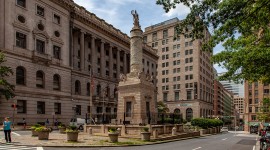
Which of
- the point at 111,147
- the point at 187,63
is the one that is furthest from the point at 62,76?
the point at 187,63

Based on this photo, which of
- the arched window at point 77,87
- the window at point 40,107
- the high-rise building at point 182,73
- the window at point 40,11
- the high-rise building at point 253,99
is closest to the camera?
the window at point 40,107

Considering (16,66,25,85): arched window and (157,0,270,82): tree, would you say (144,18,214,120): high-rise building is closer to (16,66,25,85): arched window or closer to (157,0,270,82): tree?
(16,66,25,85): arched window

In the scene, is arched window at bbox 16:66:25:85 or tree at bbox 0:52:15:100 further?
arched window at bbox 16:66:25:85

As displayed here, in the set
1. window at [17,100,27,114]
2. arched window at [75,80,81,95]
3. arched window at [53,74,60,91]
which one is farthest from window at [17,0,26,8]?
arched window at [75,80,81,95]

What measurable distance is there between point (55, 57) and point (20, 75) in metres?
9.07

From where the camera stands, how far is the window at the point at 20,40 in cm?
4538

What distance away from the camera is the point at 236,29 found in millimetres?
15688

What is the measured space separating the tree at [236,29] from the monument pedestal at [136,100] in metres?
11.9

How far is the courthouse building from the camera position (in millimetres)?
44188

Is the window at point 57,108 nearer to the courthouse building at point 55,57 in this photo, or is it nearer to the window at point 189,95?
the courthouse building at point 55,57

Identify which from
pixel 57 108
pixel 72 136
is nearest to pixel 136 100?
A: pixel 72 136

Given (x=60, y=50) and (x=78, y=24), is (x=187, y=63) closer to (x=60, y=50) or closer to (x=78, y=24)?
(x=78, y=24)

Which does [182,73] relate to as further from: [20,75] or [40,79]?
[20,75]

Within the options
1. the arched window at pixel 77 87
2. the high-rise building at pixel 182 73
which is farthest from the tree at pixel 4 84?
the high-rise building at pixel 182 73
